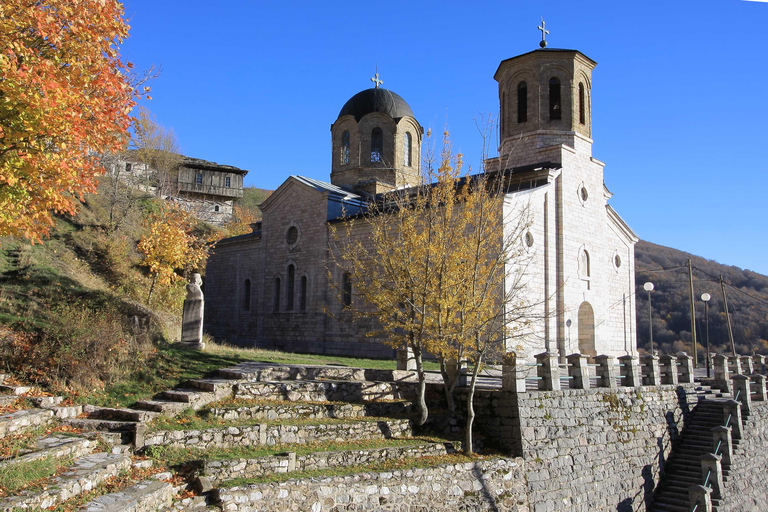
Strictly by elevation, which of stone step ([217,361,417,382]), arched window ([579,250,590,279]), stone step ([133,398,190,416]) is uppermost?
arched window ([579,250,590,279])

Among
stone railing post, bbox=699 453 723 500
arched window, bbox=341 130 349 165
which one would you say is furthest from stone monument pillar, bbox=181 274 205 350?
arched window, bbox=341 130 349 165

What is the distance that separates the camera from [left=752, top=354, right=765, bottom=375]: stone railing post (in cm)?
2111

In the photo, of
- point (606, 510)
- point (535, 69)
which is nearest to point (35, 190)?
point (606, 510)

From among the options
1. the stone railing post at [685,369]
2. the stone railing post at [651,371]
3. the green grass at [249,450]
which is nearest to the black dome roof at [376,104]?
the stone railing post at [685,369]

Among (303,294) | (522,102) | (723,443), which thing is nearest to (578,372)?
(723,443)

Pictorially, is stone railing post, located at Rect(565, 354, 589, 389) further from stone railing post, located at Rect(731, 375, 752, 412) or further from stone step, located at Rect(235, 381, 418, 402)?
stone railing post, located at Rect(731, 375, 752, 412)

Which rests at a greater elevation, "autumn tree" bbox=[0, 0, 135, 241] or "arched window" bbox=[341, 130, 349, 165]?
"arched window" bbox=[341, 130, 349, 165]

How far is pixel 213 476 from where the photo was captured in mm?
8016

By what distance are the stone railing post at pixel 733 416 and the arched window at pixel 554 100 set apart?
1164 centimetres

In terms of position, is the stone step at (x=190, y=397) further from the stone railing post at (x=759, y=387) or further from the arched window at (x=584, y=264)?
the stone railing post at (x=759, y=387)

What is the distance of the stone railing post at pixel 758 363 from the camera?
21.1 meters

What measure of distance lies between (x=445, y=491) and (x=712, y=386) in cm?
1261

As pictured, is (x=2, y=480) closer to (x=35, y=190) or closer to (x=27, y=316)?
(x=35, y=190)

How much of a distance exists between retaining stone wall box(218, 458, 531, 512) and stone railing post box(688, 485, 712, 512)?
188 inches
